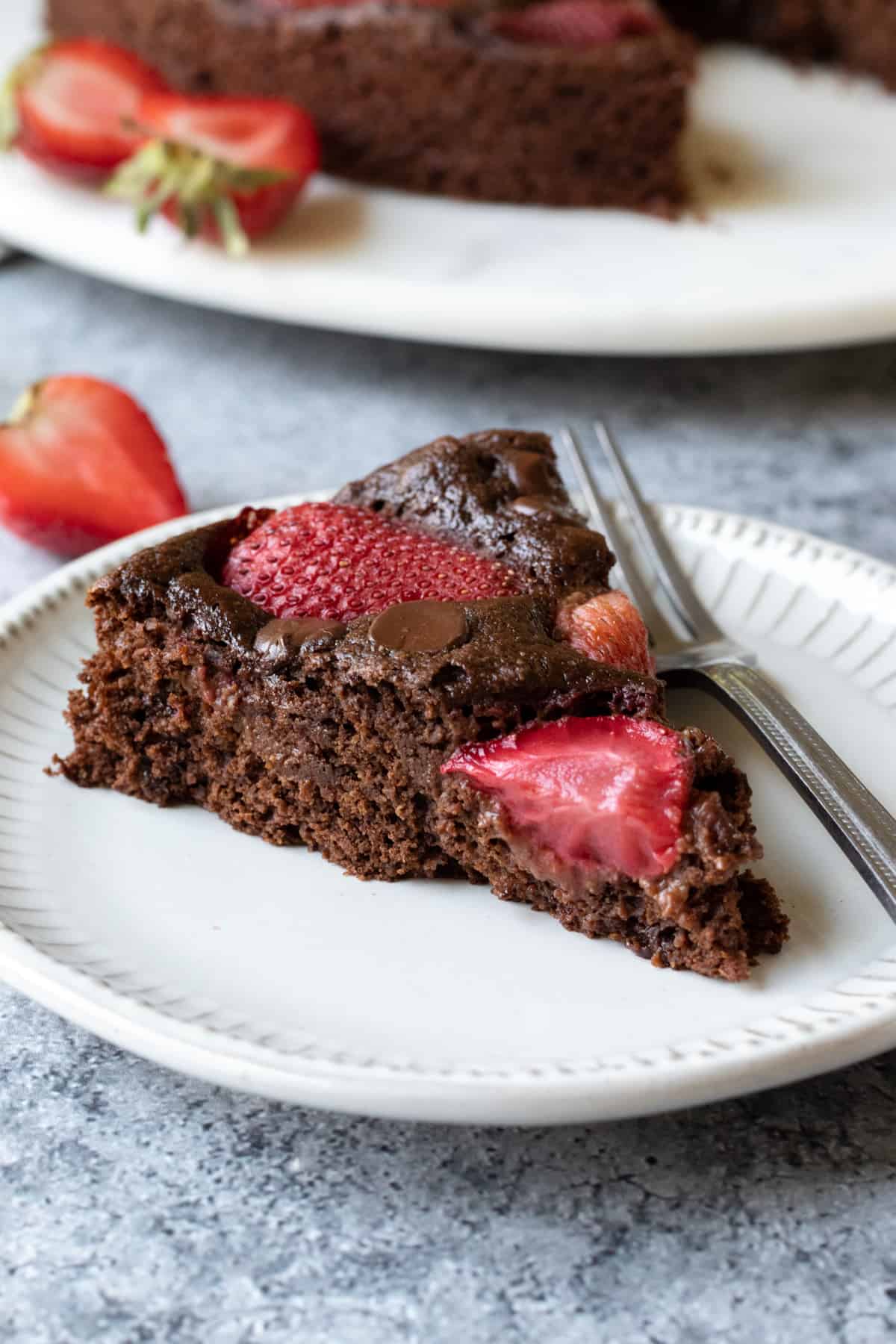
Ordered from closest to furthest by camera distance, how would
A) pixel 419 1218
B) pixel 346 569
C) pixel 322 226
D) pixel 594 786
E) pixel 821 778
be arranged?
pixel 419 1218 < pixel 594 786 < pixel 821 778 < pixel 346 569 < pixel 322 226

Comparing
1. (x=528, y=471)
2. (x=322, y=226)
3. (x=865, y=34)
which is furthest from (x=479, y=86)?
(x=528, y=471)

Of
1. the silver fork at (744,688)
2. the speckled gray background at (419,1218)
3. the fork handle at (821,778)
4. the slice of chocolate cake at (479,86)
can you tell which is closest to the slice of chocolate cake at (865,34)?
the slice of chocolate cake at (479,86)

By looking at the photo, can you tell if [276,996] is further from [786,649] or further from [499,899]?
[786,649]

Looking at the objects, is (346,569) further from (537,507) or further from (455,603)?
(537,507)

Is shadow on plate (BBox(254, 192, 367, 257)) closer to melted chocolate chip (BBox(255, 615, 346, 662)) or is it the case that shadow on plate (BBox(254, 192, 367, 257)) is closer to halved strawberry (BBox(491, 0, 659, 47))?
halved strawberry (BBox(491, 0, 659, 47))

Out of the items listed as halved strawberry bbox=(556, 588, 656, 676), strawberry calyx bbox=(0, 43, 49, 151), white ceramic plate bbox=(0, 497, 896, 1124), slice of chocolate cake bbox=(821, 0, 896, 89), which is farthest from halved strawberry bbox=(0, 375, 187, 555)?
slice of chocolate cake bbox=(821, 0, 896, 89)

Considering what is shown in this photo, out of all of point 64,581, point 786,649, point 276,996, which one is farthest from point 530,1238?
point 64,581

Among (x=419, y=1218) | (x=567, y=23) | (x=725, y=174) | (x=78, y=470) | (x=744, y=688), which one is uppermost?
(x=567, y=23)
